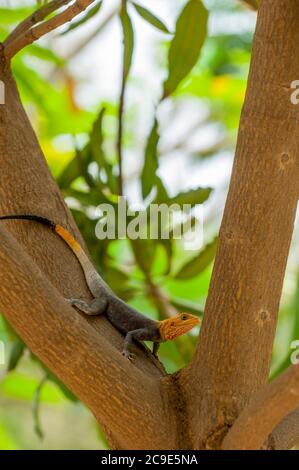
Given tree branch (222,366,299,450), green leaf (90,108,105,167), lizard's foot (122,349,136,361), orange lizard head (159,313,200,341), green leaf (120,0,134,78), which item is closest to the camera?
tree branch (222,366,299,450)

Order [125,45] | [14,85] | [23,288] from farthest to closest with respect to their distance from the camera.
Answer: [125,45], [14,85], [23,288]

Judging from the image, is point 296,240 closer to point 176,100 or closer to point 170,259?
point 176,100

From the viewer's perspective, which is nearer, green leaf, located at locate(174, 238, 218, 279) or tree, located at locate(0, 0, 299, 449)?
tree, located at locate(0, 0, 299, 449)

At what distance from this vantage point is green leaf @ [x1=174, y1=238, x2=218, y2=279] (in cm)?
224

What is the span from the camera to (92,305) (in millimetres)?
1585

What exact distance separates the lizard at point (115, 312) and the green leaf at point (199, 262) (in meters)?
0.28

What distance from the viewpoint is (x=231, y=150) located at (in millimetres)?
3953

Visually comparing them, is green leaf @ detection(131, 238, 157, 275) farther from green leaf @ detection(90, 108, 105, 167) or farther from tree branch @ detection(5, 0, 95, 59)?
tree branch @ detection(5, 0, 95, 59)

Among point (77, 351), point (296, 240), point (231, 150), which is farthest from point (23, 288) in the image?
point (231, 150)

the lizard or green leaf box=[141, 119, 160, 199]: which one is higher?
green leaf box=[141, 119, 160, 199]

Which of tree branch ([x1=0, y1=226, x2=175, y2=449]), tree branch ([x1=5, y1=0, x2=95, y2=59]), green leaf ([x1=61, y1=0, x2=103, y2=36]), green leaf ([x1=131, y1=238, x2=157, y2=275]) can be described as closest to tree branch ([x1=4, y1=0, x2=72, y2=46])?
tree branch ([x1=5, y1=0, x2=95, y2=59])

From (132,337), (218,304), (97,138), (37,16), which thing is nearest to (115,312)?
(132,337)

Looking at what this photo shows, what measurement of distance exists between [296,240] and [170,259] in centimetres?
149

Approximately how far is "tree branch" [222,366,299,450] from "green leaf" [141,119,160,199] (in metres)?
0.95
